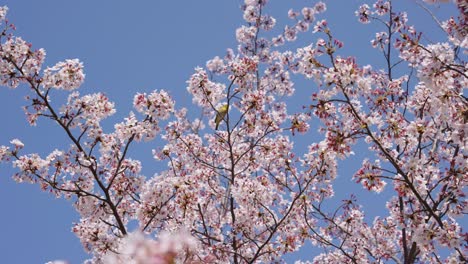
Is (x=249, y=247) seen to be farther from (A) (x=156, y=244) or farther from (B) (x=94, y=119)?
(A) (x=156, y=244)

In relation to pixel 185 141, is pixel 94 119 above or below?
below

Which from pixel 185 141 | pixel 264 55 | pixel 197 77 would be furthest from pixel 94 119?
pixel 264 55

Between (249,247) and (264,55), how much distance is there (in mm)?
7684

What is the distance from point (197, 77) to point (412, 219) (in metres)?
4.78

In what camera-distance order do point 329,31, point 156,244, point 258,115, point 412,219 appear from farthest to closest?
A: point 258,115 → point 329,31 → point 412,219 → point 156,244

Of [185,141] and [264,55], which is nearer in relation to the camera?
[185,141]

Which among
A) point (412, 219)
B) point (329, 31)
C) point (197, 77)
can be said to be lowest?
point (412, 219)

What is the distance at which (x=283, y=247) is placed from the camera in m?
9.30

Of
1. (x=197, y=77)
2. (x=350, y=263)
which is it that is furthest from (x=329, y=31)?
(x=350, y=263)

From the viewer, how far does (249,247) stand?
987 cm

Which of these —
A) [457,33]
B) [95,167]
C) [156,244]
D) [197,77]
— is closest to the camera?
[156,244]

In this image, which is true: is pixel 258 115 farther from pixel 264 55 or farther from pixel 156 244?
pixel 156 244

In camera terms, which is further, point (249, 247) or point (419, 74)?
point (249, 247)

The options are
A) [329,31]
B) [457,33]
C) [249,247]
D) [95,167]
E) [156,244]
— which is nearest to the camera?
[156,244]
